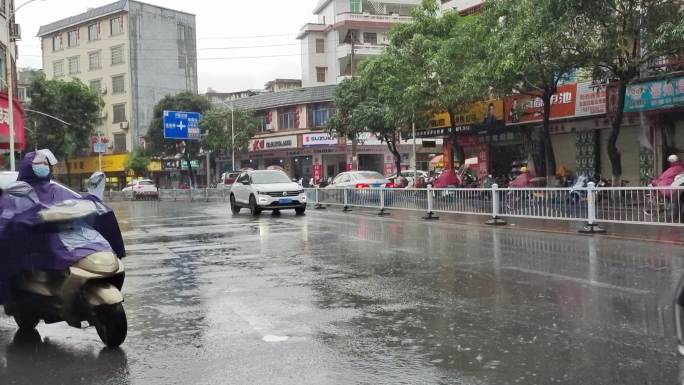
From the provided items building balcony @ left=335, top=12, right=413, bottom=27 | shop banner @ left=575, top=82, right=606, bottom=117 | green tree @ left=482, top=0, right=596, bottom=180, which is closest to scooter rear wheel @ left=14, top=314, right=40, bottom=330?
green tree @ left=482, top=0, right=596, bottom=180

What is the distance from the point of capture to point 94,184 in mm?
5922

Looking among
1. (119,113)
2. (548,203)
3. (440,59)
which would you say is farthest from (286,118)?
(548,203)

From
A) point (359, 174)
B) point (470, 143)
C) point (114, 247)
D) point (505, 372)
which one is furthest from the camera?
point (470, 143)

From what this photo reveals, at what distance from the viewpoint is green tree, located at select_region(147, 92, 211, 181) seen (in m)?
51.5

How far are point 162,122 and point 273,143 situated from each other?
9716 mm

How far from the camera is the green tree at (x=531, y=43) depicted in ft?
49.3

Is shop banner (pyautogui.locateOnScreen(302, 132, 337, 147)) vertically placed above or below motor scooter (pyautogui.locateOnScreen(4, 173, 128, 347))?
above

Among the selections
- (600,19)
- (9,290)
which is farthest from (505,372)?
(600,19)

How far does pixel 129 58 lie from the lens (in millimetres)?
57281

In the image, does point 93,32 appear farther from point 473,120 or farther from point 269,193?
point 269,193

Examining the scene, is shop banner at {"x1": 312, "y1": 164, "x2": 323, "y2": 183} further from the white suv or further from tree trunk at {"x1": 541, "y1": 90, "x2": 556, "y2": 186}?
tree trunk at {"x1": 541, "y1": 90, "x2": 556, "y2": 186}

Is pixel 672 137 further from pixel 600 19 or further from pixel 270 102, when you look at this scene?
pixel 270 102

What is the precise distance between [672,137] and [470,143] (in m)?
10.8

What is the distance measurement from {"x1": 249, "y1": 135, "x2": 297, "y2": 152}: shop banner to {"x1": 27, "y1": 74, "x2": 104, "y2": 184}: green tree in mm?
13356
